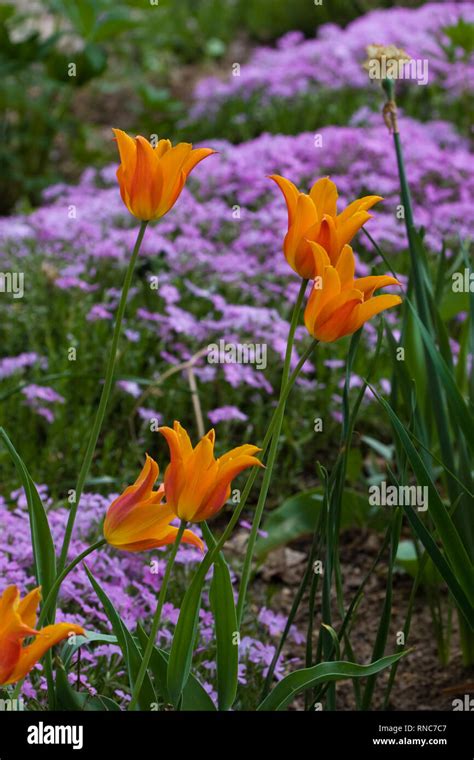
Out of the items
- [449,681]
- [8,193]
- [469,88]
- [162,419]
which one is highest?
[469,88]

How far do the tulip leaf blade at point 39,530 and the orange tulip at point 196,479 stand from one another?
0.20m

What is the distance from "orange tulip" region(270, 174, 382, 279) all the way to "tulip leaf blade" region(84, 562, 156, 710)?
46 cm

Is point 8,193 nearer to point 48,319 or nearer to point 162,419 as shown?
point 48,319

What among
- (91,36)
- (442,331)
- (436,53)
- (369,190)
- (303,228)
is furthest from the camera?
(436,53)

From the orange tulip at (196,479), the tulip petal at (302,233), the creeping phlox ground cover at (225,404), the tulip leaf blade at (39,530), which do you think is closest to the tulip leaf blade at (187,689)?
the creeping phlox ground cover at (225,404)

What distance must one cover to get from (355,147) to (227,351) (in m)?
1.62

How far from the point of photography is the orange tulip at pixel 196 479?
1.16 meters

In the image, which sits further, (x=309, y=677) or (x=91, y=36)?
(x=91, y=36)

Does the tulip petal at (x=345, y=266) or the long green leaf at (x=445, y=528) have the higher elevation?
the tulip petal at (x=345, y=266)

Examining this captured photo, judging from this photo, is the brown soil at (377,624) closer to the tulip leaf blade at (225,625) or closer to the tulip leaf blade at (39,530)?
the tulip leaf blade at (225,625)

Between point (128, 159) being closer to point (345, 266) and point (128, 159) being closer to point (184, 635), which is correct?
point (345, 266)

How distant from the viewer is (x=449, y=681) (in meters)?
2.11

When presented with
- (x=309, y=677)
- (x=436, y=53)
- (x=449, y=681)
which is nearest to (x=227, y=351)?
(x=449, y=681)

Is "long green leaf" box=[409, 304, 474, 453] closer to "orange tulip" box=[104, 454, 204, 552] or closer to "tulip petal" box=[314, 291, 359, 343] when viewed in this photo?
"tulip petal" box=[314, 291, 359, 343]
